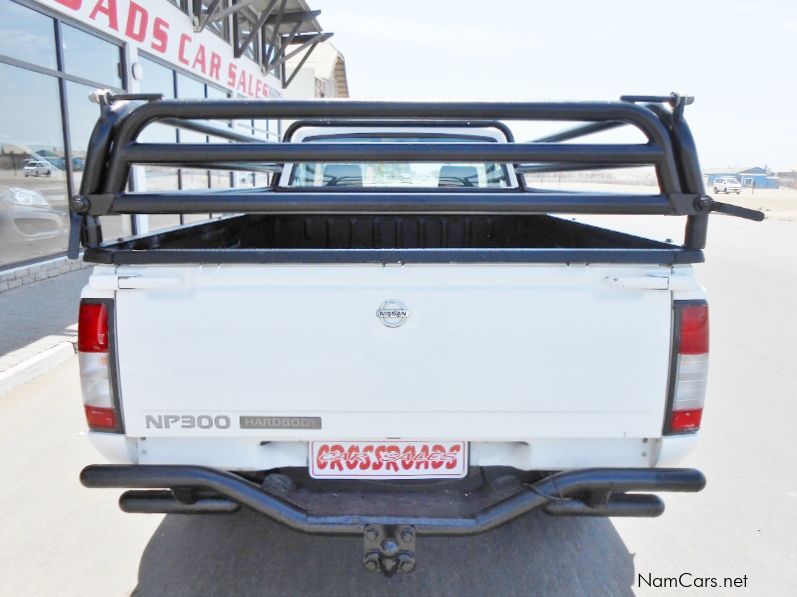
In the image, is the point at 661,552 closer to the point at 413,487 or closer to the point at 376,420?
the point at 413,487

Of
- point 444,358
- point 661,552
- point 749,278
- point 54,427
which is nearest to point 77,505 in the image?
point 54,427

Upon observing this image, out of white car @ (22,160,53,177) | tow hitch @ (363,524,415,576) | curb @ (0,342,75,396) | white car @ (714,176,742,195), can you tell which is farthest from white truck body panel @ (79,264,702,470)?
white car @ (714,176,742,195)

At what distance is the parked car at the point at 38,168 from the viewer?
7.96m

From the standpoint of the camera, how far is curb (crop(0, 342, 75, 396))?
178 inches

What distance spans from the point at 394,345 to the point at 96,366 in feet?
3.38

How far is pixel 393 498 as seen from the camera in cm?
219

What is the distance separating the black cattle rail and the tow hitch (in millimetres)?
1102

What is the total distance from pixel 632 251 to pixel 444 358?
72 centimetres

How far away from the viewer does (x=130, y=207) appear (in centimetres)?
204

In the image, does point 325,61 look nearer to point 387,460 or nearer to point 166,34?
point 166,34

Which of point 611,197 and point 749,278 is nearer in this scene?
point 611,197

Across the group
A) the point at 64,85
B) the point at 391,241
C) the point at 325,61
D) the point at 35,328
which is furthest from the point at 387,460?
the point at 325,61

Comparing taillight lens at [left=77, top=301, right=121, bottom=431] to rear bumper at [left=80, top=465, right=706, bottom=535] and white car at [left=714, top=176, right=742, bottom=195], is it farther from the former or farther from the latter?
white car at [left=714, top=176, right=742, bottom=195]

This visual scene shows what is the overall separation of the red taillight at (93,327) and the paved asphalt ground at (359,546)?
3.62 ft
